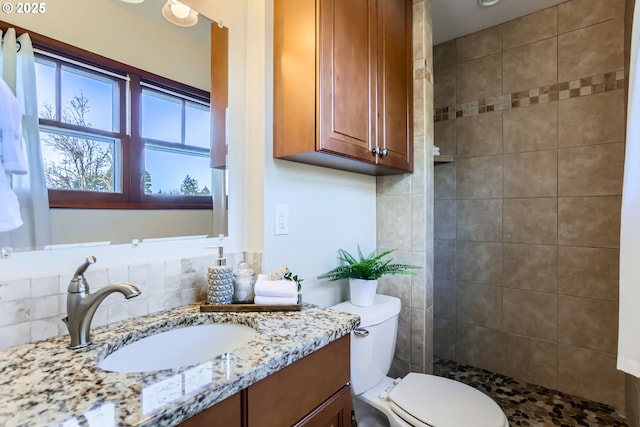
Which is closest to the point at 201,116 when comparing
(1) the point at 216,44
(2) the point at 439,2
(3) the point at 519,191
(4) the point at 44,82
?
(1) the point at 216,44

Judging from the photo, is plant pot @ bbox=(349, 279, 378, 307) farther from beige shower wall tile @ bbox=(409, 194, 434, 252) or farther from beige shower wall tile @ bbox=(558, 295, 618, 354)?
beige shower wall tile @ bbox=(558, 295, 618, 354)

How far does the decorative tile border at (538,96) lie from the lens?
70.2 inches

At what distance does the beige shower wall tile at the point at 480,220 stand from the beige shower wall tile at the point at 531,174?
12cm

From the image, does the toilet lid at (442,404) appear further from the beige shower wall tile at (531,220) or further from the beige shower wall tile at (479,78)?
the beige shower wall tile at (479,78)

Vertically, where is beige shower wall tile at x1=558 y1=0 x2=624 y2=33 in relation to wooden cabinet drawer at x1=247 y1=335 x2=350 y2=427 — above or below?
above

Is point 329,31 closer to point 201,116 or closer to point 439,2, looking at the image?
point 201,116

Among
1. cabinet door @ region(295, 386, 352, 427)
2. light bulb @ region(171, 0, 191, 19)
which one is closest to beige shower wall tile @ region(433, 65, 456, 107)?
light bulb @ region(171, 0, 191, 19)

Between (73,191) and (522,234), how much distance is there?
230 cm

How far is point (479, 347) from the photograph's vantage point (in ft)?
7.27

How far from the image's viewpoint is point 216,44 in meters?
1.24

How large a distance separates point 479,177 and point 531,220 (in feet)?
1.38

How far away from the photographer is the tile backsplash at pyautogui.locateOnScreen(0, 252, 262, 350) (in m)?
0.79

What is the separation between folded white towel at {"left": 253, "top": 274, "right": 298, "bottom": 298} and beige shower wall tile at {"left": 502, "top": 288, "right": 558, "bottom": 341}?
1.69 m

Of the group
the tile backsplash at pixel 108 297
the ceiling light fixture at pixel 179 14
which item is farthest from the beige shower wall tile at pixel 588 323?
the ceiling light fixture at pixel 179 14
